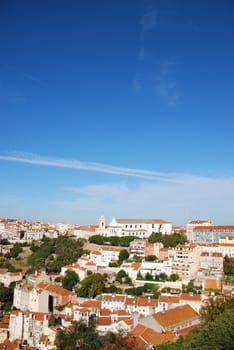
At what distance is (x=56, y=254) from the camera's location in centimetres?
4803

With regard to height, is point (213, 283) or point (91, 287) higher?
point (213, 283)

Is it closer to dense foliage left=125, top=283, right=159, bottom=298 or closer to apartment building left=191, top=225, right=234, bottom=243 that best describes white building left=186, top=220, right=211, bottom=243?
apartment building left=191, top=225, right=234, bottom=243

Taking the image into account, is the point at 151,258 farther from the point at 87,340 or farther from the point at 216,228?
the point at 87,340

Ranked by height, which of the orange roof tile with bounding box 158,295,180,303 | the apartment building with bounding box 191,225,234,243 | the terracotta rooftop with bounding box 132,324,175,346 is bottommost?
the terracotta rooftop with bounding box 132,324,175,346

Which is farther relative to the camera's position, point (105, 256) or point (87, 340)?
point (105, 256)

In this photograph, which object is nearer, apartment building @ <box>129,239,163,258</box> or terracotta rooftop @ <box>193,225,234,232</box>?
apartment building @ <box>129,239,163,258</box>

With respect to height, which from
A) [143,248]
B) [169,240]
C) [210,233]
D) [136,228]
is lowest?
[143,248]

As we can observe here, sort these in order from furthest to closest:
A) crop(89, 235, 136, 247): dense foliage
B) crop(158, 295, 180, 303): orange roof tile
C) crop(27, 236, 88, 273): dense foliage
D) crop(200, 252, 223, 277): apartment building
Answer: crop(89, 235, 136, 247): dense foliage → crop(27, 236, 88, 273): dense foliage → crop(200, 252, 223, 277): apartment building → crop(158, 295, 180, 303): orange roof tile

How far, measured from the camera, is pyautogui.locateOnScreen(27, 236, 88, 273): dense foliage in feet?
141

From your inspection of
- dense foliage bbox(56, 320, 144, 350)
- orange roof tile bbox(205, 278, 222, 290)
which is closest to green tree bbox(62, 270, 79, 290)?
orange roof tile bbox(205, 278, 222, 290)

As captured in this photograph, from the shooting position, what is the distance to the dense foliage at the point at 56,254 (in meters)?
42.8

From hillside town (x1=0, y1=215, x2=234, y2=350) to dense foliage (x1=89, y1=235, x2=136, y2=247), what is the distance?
111 mm

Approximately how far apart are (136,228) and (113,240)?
5415 mm

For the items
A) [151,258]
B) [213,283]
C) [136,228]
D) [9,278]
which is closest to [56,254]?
[9,278]
